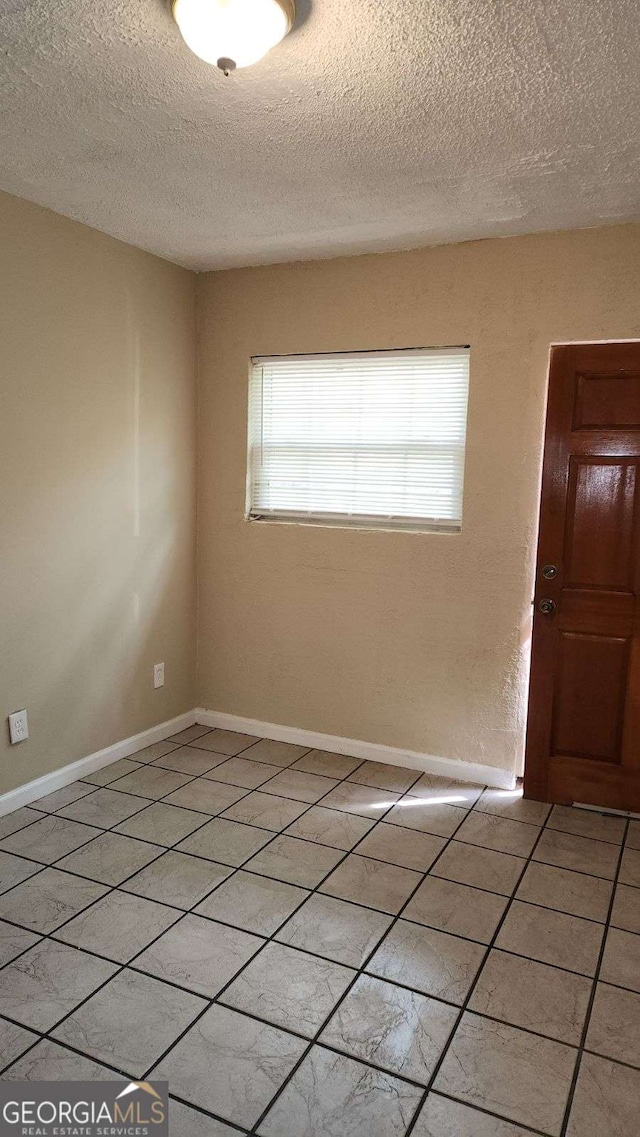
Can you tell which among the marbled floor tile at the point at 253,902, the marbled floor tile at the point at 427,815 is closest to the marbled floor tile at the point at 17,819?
the marbled floor tile at the point at 253,902

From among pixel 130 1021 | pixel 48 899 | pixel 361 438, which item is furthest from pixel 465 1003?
pixel 361 438

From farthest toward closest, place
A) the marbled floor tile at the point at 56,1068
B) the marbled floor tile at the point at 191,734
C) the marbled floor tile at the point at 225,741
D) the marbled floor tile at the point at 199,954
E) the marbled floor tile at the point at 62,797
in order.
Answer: the marbled floor tile at the point at 191,734, the marbled floor tile at the point at 225,741, the marbled floor tile at the point at 62,797, the marbled floor tile at the point at 199,954, the marbled floor tile at the point at 56,1068

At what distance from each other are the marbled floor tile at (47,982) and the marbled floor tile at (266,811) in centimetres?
94

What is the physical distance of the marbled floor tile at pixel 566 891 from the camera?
2457 mm

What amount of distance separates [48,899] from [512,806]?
1.92m

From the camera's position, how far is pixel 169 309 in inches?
146

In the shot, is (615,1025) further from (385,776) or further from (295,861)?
(385,776)

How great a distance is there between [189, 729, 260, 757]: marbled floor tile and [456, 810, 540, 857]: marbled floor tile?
4.18 feet

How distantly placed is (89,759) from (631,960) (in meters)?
2.37

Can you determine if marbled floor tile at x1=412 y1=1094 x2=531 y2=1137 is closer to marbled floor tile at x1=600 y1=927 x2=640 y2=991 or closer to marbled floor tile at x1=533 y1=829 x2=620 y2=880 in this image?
Result: marbled floor tile at x1=600 y1=927 x2=640 y2=991

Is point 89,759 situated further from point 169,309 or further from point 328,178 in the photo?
point 328,178

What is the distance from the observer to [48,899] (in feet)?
7.95

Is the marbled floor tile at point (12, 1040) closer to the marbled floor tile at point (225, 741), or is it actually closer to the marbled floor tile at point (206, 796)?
the marbled floor tile at point (206, 796)
